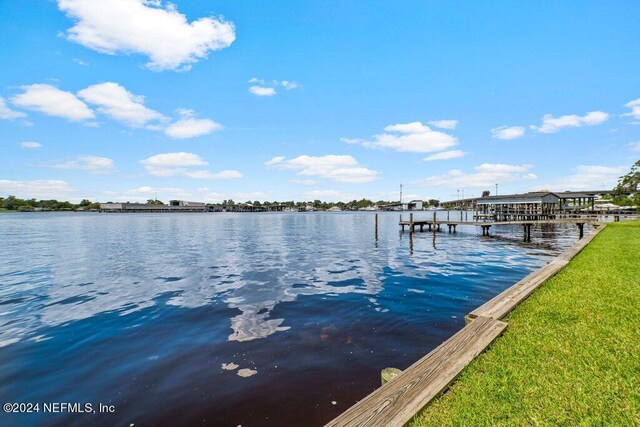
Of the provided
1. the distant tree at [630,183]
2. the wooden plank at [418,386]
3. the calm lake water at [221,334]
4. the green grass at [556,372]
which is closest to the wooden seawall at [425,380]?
the wooden plank at [418,386]

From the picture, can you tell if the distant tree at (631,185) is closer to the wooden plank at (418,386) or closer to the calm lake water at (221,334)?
the calm lake water at (221,334)

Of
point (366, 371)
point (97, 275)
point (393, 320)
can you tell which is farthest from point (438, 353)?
point (97, 275)

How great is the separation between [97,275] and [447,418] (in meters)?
21.0

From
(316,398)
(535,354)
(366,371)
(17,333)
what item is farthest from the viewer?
(17,333)

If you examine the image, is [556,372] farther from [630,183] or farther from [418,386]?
[630,183]

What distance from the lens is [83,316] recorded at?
37.3 feet

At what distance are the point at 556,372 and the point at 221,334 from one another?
8343 mm

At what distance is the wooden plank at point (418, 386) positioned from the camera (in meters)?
3.68

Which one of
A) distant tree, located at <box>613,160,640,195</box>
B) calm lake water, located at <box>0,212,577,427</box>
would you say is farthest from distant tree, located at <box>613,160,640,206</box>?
calm lake water, located at <box>0,212,577,427</box>

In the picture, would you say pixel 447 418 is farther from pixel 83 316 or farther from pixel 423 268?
pixel 423 268

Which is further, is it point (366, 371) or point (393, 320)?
point (393, 320)

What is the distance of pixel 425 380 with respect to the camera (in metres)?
4.45

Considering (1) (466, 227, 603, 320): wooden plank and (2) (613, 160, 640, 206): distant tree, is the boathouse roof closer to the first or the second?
(2) (613, 160, 640, 206): distant tree

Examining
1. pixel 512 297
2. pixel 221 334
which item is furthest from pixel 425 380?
pixel 221 334
